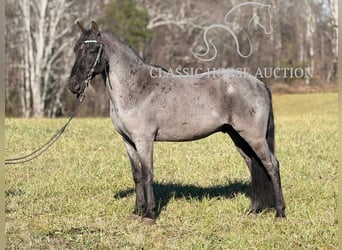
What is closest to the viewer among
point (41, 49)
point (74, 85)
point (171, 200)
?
point (74, 85)

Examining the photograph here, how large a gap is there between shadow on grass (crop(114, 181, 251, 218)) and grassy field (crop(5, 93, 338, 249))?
0.01 metres

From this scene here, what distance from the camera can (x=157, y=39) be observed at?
31.1m

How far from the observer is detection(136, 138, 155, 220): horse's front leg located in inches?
205

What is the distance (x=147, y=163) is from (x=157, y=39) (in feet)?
86.8

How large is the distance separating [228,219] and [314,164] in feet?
12.5

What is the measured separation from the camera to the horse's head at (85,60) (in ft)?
16.7

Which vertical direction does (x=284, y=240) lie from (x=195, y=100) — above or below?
below

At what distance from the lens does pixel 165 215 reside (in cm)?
567

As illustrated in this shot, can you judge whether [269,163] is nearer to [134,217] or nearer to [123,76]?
[134,217]

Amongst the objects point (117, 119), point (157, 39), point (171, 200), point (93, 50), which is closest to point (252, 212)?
point (171, 200)

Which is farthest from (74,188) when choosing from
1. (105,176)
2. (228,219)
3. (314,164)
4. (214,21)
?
(214,21)

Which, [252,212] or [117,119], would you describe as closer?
[117,119]

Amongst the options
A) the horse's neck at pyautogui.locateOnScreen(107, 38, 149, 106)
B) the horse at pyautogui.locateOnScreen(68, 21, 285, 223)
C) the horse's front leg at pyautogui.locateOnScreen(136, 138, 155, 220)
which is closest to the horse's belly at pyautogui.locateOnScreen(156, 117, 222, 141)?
the horse at pyautogui.locateOnScreen(68, 21, 285, 223)

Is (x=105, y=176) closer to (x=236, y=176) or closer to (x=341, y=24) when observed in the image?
(x=236, y=176)
